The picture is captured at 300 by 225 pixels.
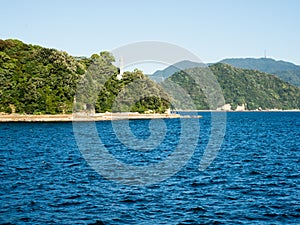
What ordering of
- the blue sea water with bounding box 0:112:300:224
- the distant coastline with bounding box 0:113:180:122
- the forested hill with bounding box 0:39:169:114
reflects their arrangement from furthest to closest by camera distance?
the forested hill with bounding box 0:39:169:114, the distant coastline with bounding box 0:113:180:122, the blue sea water with bounding box 0:112:300:224

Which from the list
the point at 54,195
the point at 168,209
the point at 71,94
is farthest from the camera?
the point at 71,94

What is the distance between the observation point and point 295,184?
1353 inches

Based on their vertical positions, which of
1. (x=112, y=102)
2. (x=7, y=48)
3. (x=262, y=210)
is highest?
(x=7, y=48)

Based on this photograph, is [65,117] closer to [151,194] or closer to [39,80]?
[39,80]

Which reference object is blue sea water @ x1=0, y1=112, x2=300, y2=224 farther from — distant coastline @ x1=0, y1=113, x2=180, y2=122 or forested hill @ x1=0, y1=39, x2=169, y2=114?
forested hill @ x1=0, y1=39, x2=169, y2=114

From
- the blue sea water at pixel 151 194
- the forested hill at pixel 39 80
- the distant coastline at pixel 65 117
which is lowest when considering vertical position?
the blue sea water at pixel 151 194

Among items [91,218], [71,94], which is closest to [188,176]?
[91,218]

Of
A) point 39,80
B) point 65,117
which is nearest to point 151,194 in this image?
point 65,117

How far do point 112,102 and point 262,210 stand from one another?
128 m

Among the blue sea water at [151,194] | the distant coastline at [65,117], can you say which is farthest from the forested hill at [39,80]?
the blue sea water at [151,194]

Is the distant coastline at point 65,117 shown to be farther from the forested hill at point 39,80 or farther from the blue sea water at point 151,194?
the blue sea water at point 151,194

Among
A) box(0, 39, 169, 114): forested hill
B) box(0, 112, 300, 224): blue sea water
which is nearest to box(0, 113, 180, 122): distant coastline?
box(0, 39, 169, 114): forested hill

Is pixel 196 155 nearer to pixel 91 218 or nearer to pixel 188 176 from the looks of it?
pixel 188 176

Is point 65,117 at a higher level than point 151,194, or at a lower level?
higher
